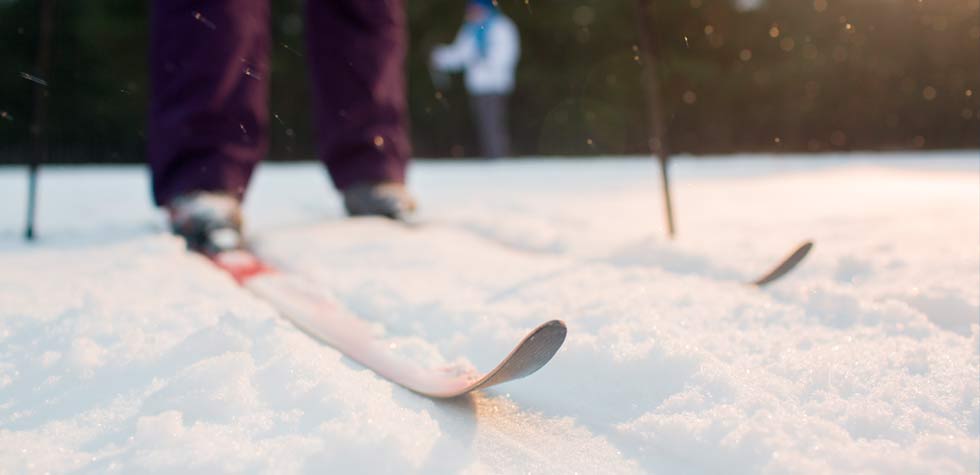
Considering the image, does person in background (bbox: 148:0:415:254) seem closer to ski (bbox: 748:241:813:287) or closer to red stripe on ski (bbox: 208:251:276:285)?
red stripe on ski (bbox: 208:251:276:285)

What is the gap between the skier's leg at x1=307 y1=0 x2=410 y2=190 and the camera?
1.88m

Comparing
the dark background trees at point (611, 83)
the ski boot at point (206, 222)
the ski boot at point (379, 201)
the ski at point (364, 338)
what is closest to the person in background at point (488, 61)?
the dark background trees at point (611, 83)

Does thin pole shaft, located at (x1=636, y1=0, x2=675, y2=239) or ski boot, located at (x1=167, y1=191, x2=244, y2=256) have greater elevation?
thin pole shaft, located at (x1=636, y1=0, x2=675, y2=239)

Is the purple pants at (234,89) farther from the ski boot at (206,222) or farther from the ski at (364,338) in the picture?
the ski at (364,338)

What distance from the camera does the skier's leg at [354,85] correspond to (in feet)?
6.17

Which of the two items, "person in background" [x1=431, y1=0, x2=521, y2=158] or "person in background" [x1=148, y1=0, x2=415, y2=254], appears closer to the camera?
"person in background" [x1=148, y1=0, x2=415, y2=254]

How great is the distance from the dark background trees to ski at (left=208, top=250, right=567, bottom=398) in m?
7.99

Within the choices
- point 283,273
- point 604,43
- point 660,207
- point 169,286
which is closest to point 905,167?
point 660,207

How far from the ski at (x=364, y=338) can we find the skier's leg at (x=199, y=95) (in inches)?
10.8

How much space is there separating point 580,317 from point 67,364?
0.59 meters

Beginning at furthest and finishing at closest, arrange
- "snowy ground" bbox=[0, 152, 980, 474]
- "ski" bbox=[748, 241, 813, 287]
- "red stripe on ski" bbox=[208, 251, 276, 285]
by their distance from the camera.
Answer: "red stripe on ski" bbox=[208, 251, 276, 285] → "ski" bbox=[748, 241, 813, 287] → "snowy ground" bbox=[0, 152, 980, 474]

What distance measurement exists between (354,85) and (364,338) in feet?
3.34

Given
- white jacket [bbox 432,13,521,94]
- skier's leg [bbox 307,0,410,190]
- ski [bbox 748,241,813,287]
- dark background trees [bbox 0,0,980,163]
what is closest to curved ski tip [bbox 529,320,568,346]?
ski [bbox 748,241,813,287]

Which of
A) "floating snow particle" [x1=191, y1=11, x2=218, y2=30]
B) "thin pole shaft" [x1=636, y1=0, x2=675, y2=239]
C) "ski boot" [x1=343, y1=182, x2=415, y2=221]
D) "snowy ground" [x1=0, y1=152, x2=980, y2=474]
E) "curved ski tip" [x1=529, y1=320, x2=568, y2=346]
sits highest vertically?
"floating snow particle" [x1=191, y1=11, x2=218, y2=30]
